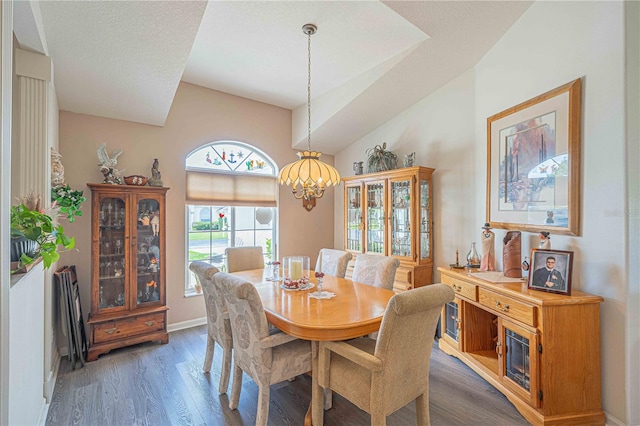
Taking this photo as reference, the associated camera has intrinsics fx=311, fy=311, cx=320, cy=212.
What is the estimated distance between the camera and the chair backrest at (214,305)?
238 centimetres

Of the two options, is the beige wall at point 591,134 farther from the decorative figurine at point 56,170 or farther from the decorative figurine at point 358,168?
the decorative figurine at point 56,170

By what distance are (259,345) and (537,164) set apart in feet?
8.46

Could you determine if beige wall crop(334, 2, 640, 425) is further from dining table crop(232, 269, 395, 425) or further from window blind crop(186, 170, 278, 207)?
window blind crop(186, 170, 278, 207)

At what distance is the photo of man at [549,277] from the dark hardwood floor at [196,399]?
943 millimetres

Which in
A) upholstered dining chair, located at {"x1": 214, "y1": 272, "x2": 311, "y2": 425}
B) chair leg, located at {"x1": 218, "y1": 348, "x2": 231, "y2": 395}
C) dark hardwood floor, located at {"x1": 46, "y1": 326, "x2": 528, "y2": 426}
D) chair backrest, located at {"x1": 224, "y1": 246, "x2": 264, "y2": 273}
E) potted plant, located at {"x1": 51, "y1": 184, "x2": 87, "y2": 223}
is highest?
potted plant, located at {"x1": 51, "y1": 184, "x2": 87, "y2": 223}

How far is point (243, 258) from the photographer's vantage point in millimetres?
3666

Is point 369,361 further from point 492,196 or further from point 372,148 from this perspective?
point 372,148

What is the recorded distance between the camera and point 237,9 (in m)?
2.47

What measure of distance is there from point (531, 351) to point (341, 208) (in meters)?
3.38

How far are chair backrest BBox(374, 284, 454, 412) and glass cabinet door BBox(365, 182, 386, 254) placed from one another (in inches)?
89.1

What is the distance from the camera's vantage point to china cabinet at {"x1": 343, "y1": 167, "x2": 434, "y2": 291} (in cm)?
367

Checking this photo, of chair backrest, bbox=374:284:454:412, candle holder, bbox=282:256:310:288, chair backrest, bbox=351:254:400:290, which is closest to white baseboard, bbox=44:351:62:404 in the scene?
candle holder, bbox=282:256:310:288

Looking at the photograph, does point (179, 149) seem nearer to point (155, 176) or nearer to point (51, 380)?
point (155, 176)

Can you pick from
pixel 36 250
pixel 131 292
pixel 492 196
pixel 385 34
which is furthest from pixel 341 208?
pixel 36 250
